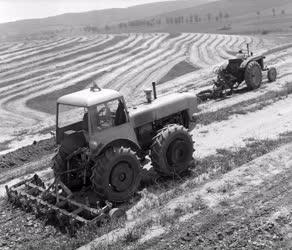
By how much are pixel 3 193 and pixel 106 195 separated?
3799mm

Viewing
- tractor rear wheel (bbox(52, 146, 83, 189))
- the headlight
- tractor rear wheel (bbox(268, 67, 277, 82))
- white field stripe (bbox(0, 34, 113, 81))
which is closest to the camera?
the headlight

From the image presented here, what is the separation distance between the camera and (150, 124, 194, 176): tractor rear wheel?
10.7m

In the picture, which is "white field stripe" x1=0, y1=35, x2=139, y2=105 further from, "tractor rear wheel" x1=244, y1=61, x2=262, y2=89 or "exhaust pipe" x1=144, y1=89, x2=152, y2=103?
"exhaust pipe" x1=144, y1=89, x2=152, y2=103

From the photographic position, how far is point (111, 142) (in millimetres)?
9984

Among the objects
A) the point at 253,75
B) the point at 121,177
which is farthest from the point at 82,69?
the point at 121,177

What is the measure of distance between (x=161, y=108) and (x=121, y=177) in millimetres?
2444

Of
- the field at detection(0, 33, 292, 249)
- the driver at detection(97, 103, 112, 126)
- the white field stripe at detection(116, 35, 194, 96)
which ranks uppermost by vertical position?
the driver at detection(97, 103, 112, 126)

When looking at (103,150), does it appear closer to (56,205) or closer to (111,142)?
(111,142)

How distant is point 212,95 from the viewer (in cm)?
2095

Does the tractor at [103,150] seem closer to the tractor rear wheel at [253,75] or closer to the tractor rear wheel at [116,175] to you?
the tractor rear wheel at [116,175]

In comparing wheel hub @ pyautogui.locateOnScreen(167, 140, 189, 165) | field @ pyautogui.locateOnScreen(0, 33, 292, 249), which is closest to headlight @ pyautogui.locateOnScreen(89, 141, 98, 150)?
field @ pyautogui.locateOnScreen(0, 33, 292, 249)

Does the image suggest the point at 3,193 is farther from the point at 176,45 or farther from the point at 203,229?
the point at 176,45

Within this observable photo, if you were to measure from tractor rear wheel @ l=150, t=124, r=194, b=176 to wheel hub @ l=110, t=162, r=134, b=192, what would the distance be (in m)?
0.98

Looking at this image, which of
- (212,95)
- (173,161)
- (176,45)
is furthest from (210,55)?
(173,161)
